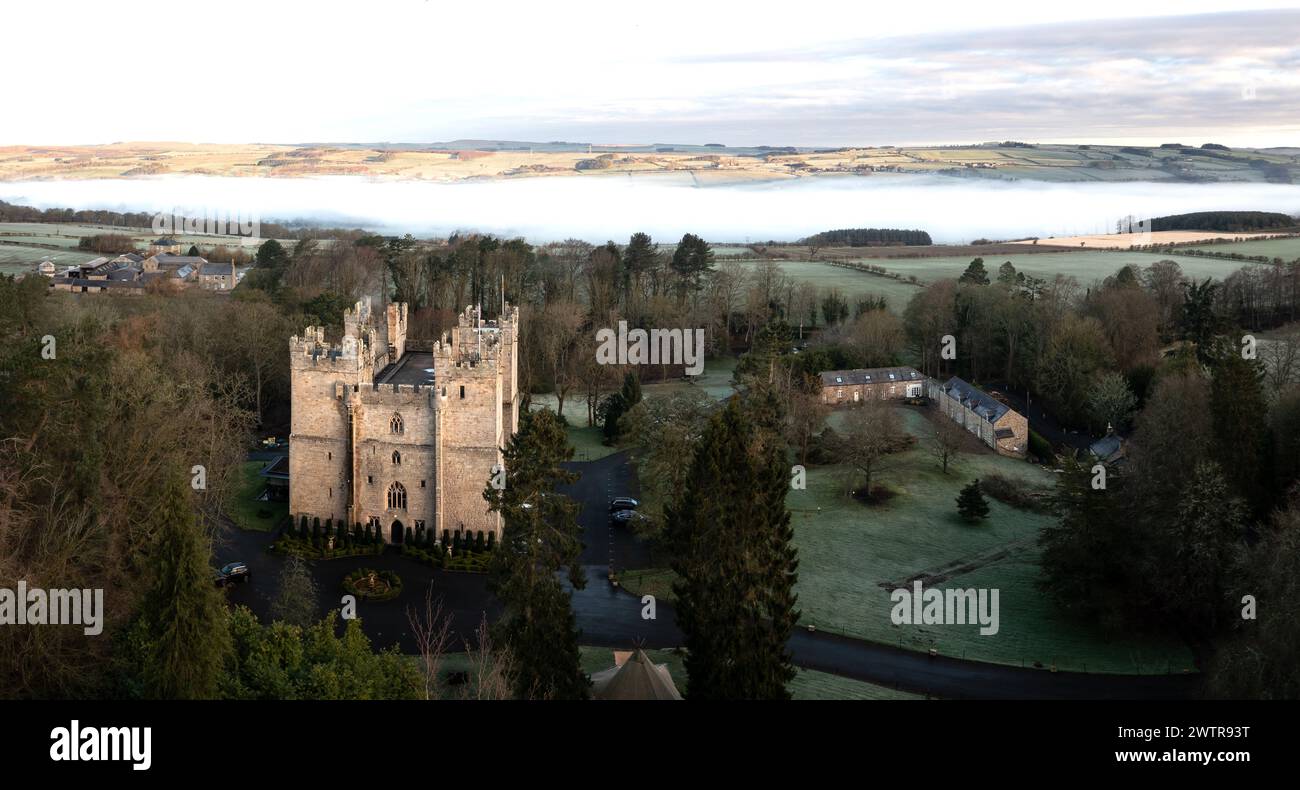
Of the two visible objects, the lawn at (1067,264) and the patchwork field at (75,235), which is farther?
the patchwork field at (75,235)

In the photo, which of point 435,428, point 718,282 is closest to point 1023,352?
point 718,282

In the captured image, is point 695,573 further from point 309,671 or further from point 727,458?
point 309,671

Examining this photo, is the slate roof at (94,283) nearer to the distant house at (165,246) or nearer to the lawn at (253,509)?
the distant house at (165,246)

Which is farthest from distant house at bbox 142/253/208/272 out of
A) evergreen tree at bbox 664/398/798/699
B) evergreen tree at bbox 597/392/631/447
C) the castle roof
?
evergreen tree at bbox 664/398/798/699

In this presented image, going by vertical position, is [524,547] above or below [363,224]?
below

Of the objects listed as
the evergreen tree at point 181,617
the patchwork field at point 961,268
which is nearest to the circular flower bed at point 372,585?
the evergreen tree at point 181,617

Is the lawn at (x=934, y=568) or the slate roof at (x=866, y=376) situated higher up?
the slate roof at (x=866, y=376)
